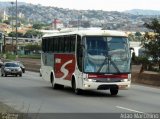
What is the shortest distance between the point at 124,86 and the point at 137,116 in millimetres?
8674

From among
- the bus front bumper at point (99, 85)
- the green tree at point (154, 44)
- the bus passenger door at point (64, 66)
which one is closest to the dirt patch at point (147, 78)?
the green tree at point (154, 44)

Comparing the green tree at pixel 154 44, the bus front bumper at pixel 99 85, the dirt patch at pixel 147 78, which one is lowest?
the dirt patch at pixel 147 78

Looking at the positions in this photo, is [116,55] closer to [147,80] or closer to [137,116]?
[137,116]

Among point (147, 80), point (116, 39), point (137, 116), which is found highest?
point (116, 39)

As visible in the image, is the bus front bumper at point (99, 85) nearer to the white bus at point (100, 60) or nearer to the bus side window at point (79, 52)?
the white bus at point (100, 60)

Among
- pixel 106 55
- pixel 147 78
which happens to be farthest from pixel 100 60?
pixel 147 78

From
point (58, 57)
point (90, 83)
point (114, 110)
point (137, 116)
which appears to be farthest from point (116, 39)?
point (137, 116)

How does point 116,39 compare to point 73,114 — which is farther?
point 116,39

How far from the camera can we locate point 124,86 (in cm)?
2422

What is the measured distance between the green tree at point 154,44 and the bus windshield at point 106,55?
12.4 m

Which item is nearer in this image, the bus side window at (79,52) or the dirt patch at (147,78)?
the bus side window at (79,52)

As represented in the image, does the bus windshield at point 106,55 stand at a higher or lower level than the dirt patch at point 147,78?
higher

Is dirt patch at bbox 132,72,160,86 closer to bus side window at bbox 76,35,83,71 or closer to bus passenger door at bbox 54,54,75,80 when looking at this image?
bus passenger door at bbox 54,54,75,80

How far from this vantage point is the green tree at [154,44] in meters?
36.5
